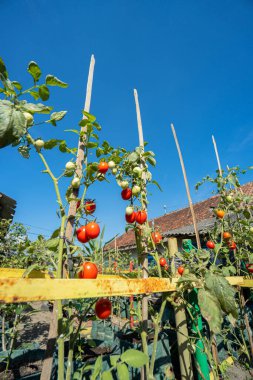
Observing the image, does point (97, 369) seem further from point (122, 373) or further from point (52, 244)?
point (52, 244)

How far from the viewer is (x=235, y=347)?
3039mm

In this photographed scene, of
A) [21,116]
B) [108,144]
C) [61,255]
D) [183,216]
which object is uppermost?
[183,216]

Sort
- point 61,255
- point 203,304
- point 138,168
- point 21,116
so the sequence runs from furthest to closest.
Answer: point 138,168, point 203,304, point 61,255, point 21,116

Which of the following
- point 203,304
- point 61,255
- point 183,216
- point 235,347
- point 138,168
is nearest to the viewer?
point 61,255

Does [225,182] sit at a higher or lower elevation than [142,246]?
higher

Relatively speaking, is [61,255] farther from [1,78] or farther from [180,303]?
[180,303]

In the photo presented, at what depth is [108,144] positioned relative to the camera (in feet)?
4.05

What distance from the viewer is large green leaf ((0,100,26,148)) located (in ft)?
2.12

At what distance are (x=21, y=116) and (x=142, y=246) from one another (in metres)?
Answer: 1.07

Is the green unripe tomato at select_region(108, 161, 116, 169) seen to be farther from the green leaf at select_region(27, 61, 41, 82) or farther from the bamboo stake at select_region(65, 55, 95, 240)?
the green leaf at select_region(27, 61, 41, 82)

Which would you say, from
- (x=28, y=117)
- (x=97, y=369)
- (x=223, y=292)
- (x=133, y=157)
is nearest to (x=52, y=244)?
(x=28, y=117)

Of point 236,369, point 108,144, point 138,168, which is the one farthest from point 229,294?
point 236,369

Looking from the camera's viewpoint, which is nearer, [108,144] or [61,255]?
[61,255]

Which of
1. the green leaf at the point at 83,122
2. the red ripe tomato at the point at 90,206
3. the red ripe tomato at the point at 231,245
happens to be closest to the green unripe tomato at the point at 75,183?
the red ripe tomato at the point at 90,206
